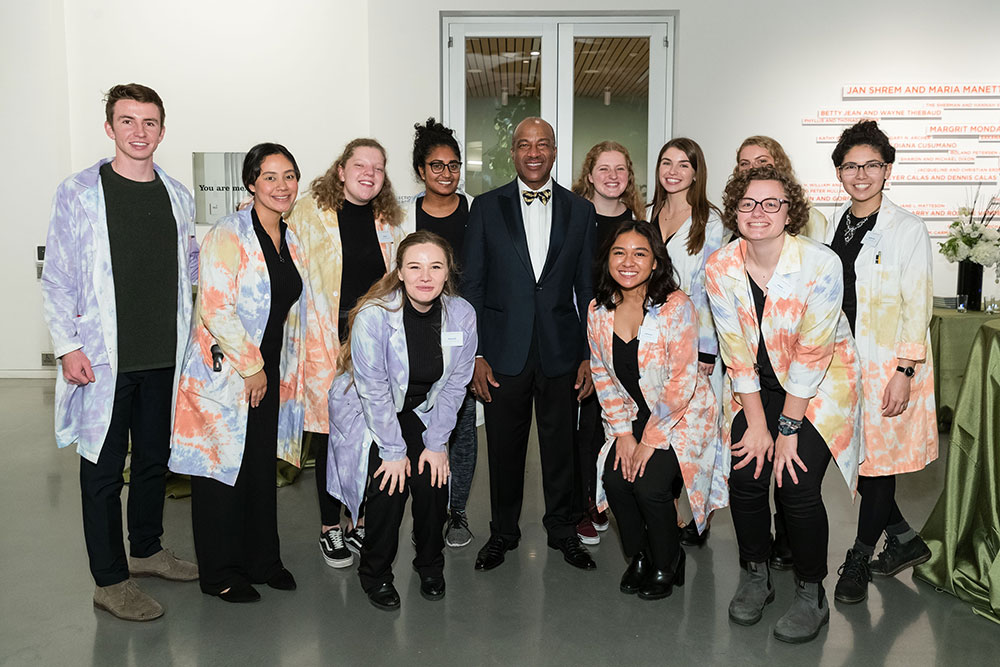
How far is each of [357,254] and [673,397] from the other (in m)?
1.42

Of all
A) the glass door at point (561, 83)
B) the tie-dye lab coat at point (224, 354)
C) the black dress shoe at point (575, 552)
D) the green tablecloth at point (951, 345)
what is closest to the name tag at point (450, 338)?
the tie-dye lab coat at point (224, 354)

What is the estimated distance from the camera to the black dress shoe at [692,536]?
3488 millimetres

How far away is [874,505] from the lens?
3008mm

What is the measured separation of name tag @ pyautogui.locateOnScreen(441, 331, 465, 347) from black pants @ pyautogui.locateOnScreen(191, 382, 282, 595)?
0.65 metres

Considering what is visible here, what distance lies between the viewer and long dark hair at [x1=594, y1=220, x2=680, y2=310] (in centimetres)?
296

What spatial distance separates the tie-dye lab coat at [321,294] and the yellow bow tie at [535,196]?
787mm

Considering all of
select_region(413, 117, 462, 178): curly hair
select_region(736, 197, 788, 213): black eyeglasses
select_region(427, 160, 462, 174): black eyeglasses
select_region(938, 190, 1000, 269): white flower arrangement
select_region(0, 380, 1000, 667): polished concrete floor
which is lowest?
select_region(0, 380, 1000, 667): polished concrete floor

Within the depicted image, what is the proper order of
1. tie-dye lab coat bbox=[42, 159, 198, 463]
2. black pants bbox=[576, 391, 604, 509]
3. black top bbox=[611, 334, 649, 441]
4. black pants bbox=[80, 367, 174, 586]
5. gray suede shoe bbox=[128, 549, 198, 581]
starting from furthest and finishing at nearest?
1. black pants bbox=[576, 391, 604, 509]
2. gray suede shoe bbox=[128, 549, 198, 581]
3. black top bbox=[611, 334, 649, 441]
4. black pants bbox=[80, 367, 174, 586]
5. tie-dye lab coat bbox=[42, 159, 198, 463]

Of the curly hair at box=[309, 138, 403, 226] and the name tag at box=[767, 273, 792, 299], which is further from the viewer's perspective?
the curly hair at box=[309, 138, 403, 226]

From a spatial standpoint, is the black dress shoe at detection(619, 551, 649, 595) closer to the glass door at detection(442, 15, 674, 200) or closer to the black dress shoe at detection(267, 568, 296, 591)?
the black dress shoe at detection(267, 568, 296, 591)

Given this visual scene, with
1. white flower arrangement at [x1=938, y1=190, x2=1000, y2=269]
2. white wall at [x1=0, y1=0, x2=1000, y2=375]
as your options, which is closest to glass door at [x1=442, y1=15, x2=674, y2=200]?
white wall at [x1=0, y1=0, x2=1000, y2=375]

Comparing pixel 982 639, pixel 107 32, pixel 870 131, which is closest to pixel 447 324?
pixel 870 131

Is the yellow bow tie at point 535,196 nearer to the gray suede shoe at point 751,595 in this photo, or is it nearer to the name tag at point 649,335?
the name tag at point 649,335

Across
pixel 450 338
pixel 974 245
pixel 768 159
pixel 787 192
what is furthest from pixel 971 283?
pixel 450 338
